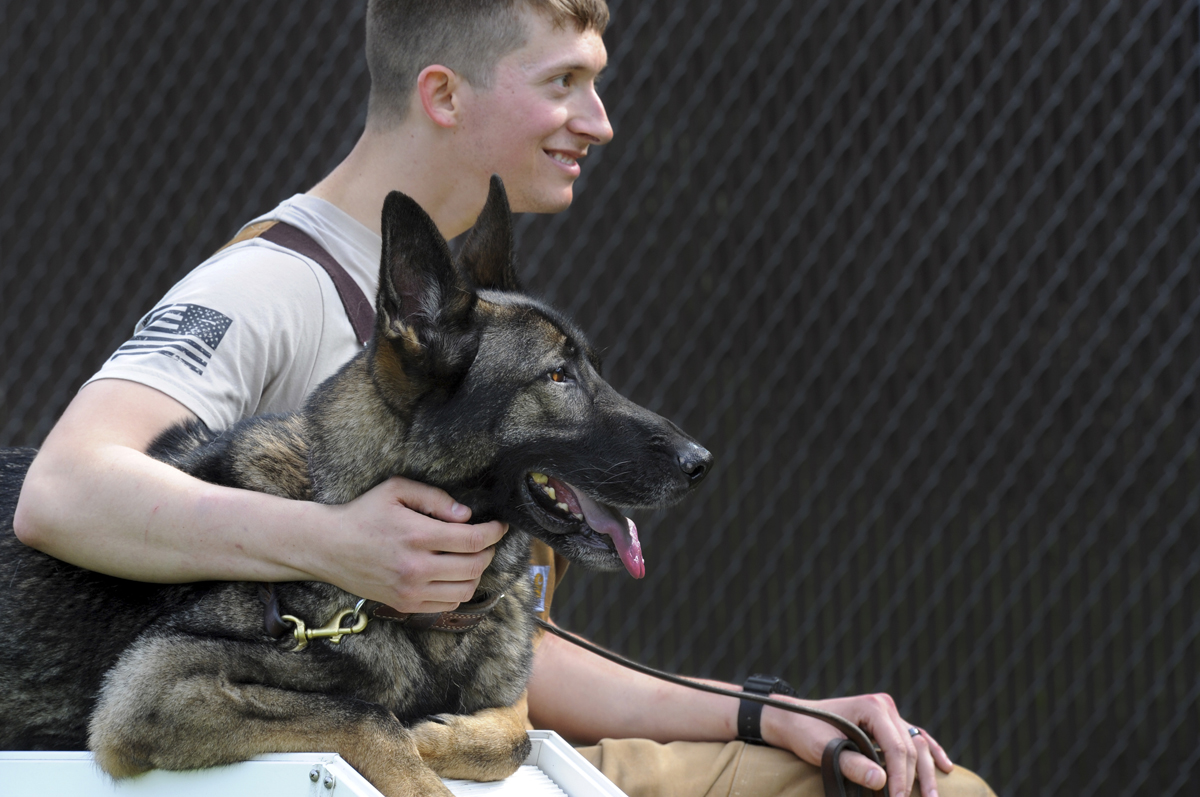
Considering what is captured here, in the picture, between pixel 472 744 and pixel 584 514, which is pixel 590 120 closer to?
pixel 584 514

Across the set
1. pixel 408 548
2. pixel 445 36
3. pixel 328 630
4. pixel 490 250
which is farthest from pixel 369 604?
pixel 445 36

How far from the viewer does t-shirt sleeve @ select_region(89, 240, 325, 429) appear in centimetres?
160

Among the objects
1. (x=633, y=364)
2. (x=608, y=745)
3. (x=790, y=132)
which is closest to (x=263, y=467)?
(x=608, y=745)

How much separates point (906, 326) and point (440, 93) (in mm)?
2287

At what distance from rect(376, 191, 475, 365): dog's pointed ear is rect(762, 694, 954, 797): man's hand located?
0.85 metres

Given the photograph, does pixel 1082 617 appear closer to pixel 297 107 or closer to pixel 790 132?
pixel 790 132

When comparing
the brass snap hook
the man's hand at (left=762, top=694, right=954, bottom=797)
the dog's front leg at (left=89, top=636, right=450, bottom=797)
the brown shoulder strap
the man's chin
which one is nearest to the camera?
the dog's front leg at (left=89, top=636, right=450, bottom=797)

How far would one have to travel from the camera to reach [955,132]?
375cm

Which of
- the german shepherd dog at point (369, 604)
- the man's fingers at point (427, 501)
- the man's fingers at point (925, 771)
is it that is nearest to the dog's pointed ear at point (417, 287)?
the german shepherd dog at point (369, 604)

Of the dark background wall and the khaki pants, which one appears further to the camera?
the dark background wall

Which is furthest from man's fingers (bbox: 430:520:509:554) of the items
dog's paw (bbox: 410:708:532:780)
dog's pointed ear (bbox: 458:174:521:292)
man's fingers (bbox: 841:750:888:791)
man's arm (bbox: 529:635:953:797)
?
man's fingers (bbox: 841:750:888:791)

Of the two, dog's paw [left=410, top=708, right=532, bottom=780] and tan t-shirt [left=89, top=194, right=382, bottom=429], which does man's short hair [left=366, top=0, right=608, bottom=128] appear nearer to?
tan t-shirt [left=89, top=194, right=382, bottom=429]

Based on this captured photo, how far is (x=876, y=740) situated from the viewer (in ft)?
5.81

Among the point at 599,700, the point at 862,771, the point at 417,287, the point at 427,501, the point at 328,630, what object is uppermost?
the point at 417,287
